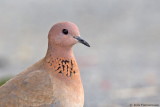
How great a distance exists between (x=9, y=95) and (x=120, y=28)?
8388 millimetres

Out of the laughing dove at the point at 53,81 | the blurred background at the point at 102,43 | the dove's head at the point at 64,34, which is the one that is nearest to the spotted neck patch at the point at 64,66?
the laughing dove at the point at 53,81

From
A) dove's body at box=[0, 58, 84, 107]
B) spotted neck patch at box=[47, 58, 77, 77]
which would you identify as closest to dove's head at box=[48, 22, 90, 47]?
spotted neck patch at box=[47, 58, 77, 77]

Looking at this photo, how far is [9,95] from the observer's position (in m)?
7.38

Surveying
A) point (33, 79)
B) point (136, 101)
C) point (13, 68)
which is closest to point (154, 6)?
point (13, 68)

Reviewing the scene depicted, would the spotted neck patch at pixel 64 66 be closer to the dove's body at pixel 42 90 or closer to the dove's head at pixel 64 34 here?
the dove's body at pixel 42 90

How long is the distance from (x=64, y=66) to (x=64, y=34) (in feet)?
1.21

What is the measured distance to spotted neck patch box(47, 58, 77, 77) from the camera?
7664mm

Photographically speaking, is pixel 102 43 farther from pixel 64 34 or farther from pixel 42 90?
pixel 42 90

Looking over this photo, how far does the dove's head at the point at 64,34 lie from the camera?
763cm

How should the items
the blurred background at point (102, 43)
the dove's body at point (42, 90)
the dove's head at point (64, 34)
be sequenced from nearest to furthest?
the dove's body at point (42, 90)
the dove's head at point (64, 34)
the blurred background at point (102, 43)

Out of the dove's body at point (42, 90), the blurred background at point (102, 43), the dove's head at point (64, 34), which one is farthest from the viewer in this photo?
the blurred background at point (102, 43)

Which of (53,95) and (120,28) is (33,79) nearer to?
(53,95)

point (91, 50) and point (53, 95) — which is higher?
point (91, 50)

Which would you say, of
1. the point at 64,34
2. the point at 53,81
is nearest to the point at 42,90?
the point at 53,81
